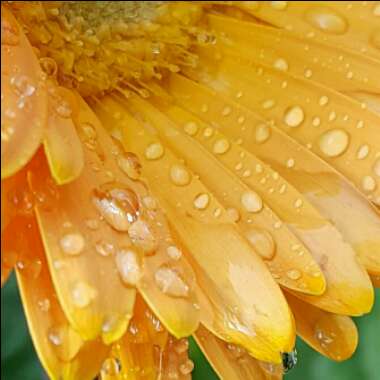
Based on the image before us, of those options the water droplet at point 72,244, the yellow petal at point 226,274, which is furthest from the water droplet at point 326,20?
the water droplet at point 72,244

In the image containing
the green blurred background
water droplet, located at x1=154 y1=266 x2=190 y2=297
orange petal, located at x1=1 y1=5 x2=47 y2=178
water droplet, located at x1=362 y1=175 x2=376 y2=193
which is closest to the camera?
orange petal, located at x1=1 y1=5 x2=47 y2=178

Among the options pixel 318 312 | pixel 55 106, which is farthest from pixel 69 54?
pixel 318 312

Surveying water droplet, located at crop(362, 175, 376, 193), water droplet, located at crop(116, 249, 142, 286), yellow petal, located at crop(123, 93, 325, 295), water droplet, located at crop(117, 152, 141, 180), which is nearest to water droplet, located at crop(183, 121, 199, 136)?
yellow petal, located at crop(123, 93, 325, 295)

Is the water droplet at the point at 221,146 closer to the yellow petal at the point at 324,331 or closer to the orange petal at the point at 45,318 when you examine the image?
the yellow petal at the point at 324,331

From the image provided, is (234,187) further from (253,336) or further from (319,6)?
(319,6)

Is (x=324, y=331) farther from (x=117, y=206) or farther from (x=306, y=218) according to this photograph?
(x=117, y=206)

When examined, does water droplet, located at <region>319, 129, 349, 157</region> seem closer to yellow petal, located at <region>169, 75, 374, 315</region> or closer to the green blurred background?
yellow petal, located at <region>169, 75, 374, 315</region>
